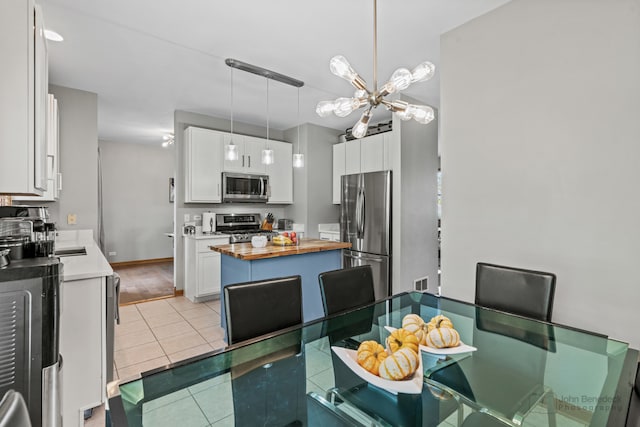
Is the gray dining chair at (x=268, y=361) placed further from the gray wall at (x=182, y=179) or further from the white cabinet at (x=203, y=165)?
the gray wall at (x=182, y=179)

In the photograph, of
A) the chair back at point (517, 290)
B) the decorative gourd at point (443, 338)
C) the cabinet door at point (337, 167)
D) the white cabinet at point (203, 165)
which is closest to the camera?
the decorative gourd at point (443, 338)

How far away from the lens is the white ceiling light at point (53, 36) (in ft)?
7.91

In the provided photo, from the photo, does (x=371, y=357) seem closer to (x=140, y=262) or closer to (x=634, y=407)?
(x=634, y=407)

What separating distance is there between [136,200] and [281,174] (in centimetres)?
369

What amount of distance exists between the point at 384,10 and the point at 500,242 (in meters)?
1.86

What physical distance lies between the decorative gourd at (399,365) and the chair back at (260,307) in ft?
2.28

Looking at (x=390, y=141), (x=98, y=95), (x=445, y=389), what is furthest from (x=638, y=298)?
(x=98, y=95)

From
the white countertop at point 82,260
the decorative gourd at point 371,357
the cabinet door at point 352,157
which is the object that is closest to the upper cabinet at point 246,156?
the cabinet door at point 352,157

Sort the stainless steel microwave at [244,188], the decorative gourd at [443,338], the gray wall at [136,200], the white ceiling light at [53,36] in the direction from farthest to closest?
Result: the gray wall at [136,200], the stainless steel microwave at [244,188], the white ceiling light at [53,36], the decorative gourd at [443,338]

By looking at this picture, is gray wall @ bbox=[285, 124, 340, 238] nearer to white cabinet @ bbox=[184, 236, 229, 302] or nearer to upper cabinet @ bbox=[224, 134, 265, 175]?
upper cabinet @ bbox=[224, 134, 265, 175]

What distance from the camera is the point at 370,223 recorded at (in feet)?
12.9

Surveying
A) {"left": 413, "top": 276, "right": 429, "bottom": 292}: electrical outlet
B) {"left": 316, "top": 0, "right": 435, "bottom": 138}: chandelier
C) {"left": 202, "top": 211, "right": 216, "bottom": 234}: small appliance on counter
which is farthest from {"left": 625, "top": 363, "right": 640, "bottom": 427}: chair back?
{"left": 202, "top": 211, "right": 216, "bottom": 234}: small appliance on counter

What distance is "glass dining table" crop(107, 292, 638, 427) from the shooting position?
0.89 m

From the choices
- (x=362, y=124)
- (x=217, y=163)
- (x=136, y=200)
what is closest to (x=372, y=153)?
(x=217, y=163)
